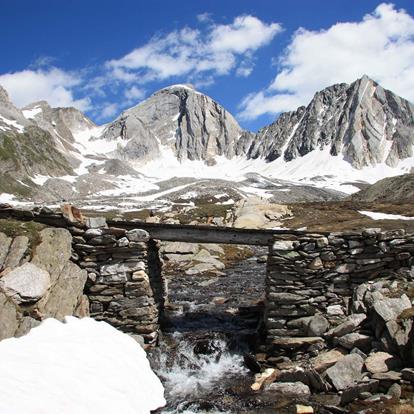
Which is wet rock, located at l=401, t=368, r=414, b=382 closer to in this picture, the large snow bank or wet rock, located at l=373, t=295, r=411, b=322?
wet rock, located at l=373, t=295, r=411, b=322

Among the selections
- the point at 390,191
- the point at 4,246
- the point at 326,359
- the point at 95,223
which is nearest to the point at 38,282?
the point at 4,246

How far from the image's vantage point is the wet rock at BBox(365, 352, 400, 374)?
39.6 feet

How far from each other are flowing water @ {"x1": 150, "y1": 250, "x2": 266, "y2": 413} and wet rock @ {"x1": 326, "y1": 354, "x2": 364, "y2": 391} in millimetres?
2306

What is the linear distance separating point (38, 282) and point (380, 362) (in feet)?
33.1

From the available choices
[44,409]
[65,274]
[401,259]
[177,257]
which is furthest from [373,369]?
[177,257]

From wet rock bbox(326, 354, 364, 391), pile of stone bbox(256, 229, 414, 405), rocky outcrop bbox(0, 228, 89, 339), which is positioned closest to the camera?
wet rock bbox(326, 354, 364, 391)

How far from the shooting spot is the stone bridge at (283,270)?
634 inches

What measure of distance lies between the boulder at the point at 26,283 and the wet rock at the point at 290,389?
7425 mm

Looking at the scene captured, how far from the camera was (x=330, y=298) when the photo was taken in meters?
16.3

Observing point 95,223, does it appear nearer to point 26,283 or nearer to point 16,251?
point 16,251

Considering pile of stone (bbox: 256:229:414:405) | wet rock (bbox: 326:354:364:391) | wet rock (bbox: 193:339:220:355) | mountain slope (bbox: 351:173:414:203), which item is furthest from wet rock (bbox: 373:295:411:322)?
mountain slope (bbox: 351:173:414:203)

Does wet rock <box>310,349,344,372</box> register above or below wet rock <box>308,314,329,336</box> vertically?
below

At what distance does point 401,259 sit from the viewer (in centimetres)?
1634

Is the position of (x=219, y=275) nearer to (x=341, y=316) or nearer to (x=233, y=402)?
(x=341, y=316)
